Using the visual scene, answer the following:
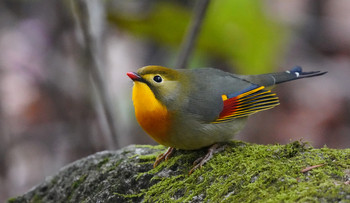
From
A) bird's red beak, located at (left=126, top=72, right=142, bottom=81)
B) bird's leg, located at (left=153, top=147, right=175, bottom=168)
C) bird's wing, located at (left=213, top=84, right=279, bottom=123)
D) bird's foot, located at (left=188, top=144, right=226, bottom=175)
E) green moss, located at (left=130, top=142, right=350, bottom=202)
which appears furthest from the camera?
bird's wing, located at (left=213, top=84, right=279, bottom=123)

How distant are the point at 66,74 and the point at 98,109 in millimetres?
2434

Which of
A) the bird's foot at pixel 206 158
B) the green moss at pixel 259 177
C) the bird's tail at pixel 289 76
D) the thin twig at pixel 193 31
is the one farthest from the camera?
the thin twig at pixel 193 31

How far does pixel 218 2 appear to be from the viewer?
6.41m

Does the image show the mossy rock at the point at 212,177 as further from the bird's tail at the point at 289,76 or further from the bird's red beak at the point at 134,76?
the bird's tail at the point at 289,76

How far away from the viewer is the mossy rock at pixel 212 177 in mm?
2994

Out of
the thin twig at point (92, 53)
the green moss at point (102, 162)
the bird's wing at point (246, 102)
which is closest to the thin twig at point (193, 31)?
the thin twig at point (92, 53)

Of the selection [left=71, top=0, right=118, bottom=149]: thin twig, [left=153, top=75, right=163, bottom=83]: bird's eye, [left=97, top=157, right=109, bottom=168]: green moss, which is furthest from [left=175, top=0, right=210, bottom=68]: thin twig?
[left=97, top=157, right=109, bottom=168]: green moss

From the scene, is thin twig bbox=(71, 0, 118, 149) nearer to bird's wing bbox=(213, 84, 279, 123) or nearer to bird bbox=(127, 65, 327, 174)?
bird bbox=(127, 65, 327, 174)

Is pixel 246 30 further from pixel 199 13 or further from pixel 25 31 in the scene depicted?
pixel 25 31

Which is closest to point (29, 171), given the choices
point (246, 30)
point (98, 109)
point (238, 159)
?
point (98, 109)

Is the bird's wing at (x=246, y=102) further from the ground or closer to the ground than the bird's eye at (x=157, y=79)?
closer to the ground

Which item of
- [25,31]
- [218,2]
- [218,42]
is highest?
[25,31]

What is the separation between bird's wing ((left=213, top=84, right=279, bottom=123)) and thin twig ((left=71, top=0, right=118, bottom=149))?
1.68 m

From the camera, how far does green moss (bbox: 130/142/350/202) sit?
9.58 ft
